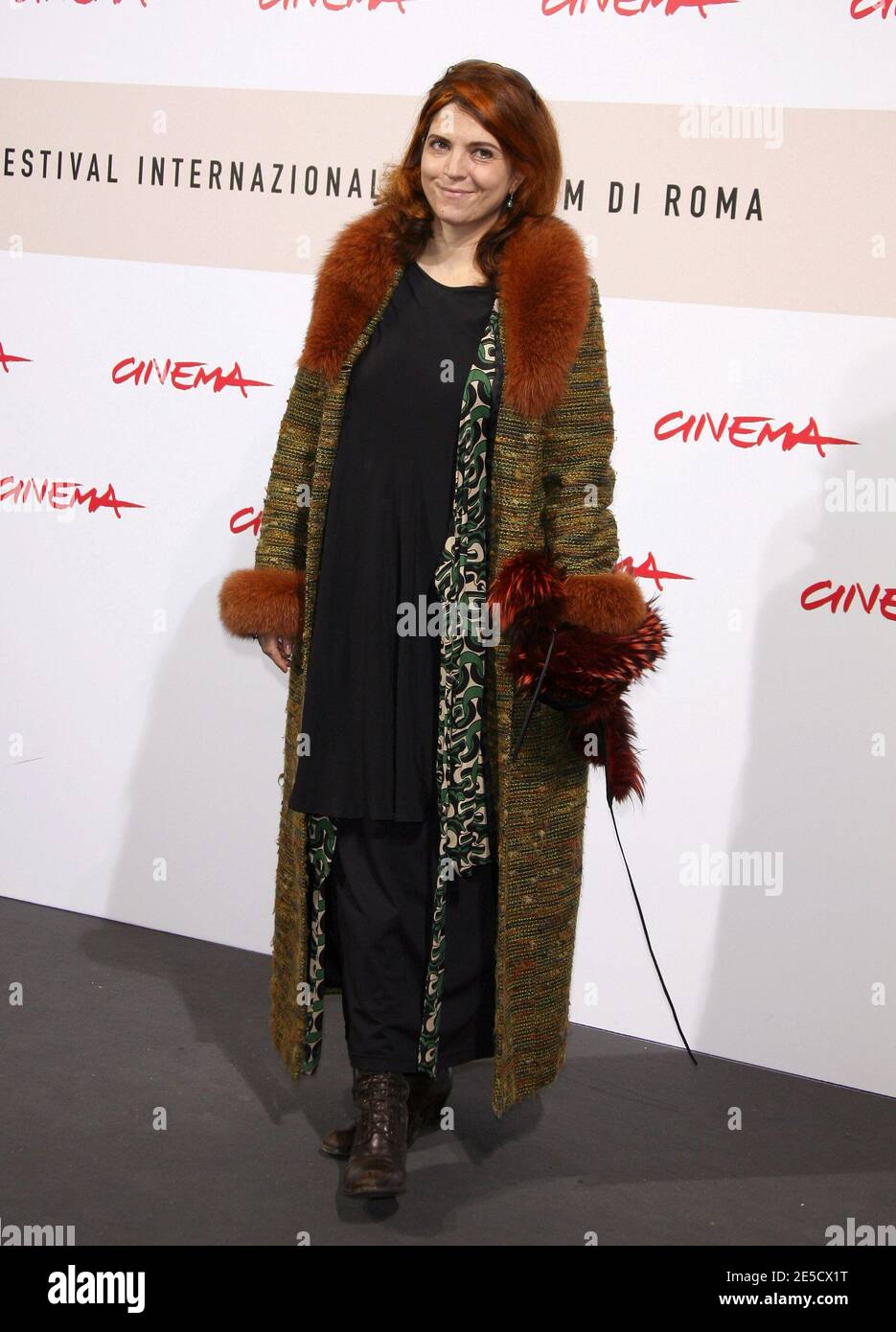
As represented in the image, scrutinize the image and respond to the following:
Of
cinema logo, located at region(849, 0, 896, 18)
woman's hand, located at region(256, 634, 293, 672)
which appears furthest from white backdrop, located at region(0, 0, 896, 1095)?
woman's hand, located at region(256, 634, 293, 672)

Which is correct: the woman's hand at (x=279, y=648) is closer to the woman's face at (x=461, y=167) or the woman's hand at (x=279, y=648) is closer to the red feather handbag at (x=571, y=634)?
the red feather handbag at (x=571, y=634)

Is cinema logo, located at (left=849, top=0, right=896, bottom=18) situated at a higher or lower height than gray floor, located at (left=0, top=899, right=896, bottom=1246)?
higher

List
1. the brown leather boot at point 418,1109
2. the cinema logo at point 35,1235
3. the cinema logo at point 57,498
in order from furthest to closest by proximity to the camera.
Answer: the cinema logo at point 57,498, the brown leather boot at point 418,1109, the cinema logo at point 35,1235

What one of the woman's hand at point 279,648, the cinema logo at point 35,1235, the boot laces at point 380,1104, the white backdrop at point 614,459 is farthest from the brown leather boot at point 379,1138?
the white backdrop at point 614,459

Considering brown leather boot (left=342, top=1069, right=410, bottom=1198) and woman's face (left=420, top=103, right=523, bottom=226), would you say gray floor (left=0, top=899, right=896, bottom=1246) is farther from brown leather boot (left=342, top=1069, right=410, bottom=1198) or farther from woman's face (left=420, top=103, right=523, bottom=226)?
woman's face (left=420, top=103, right=523, bottom=226)

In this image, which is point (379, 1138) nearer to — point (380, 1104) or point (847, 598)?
point (380, 1104)

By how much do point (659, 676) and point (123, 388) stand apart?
1.56 meters

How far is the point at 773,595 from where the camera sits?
3029 millimetres

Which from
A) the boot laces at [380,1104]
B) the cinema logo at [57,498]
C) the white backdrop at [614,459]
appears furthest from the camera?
the cinema logo at [57,498]

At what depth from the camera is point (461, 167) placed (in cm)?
235

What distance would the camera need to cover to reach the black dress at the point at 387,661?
7.76ft

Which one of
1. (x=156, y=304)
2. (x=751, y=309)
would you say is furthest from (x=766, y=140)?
(x=156, y=304)

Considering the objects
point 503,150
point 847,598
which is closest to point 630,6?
point 503,150

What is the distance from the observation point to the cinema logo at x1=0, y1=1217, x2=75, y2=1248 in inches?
86.4
